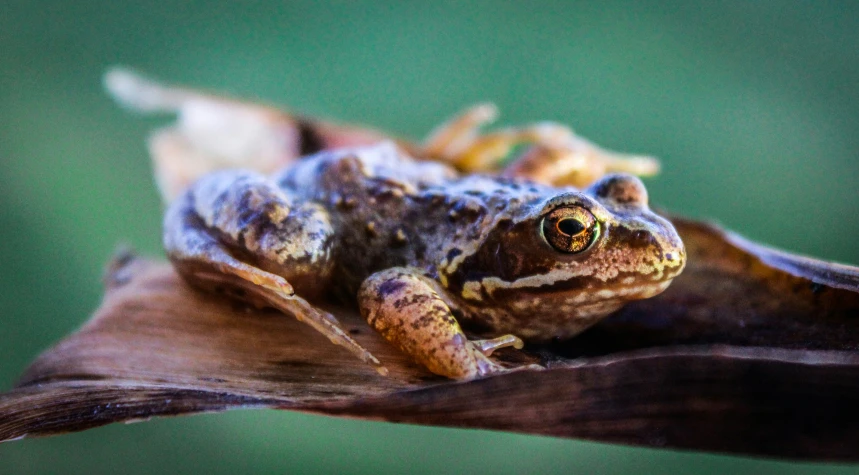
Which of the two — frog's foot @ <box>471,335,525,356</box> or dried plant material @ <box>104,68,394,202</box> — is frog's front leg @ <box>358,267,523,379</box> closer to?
frog's foot @ <box>471,335,525,356</box>

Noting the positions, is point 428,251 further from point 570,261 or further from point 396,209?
point 570,261

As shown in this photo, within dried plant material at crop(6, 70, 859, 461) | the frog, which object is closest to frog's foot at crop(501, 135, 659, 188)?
the frog

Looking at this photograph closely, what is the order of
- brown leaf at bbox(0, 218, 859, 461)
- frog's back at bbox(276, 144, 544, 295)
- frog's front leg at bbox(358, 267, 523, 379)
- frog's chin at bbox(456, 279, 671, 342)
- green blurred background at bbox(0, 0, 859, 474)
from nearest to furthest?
brown leaf at bbox(0, 218, 859, 461)
frog's front leg at bbox(358, 267, 523, 379)
frog's chin at bbox(456, 279, 671, 342)
frog's back at bbox(276, 144, 544, 295)
green blurred background at bbox(0, 0, 859, 474)

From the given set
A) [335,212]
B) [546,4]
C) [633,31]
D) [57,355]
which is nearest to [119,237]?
[57,355]

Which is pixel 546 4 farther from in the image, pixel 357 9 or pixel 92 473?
pixel 92 473

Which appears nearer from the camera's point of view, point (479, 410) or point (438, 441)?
point (479, 410)

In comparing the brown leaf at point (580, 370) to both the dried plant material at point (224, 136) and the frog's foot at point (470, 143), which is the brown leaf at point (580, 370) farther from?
the frog's foot at point (470, 143)
